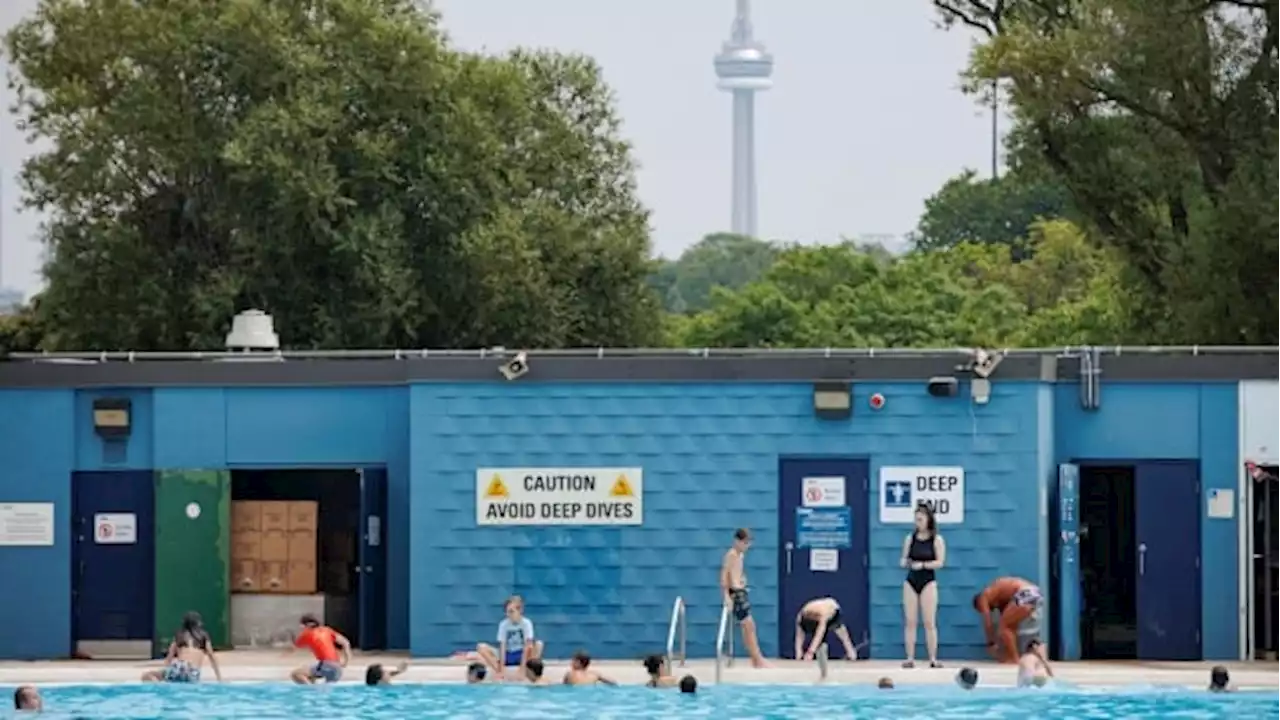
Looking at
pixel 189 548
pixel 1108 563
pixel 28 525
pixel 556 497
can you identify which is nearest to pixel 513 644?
pixel 556 497

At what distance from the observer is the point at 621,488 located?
2914 cm

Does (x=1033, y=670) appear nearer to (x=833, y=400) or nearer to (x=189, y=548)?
(x=833, y=400)

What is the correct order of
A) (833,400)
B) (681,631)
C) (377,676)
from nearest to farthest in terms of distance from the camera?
(377,676)
(681,631)
(833,400)

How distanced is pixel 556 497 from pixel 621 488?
675mm

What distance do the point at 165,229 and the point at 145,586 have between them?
31.7 metres

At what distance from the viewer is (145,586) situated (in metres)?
29.8

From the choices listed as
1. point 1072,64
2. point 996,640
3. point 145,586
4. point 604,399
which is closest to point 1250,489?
point 996,640

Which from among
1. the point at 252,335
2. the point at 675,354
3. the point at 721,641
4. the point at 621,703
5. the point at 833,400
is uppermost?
the point at 252,335

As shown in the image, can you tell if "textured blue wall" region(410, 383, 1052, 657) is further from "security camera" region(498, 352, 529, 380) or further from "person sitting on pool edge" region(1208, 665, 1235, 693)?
"person sitting on pool edge" region(1208, 665, 1235, 693)

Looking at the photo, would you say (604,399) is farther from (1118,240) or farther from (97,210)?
(97,210)

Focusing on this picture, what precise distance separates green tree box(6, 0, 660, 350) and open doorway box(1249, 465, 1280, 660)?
2942cm

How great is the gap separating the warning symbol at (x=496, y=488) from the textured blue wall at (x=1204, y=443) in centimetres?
610

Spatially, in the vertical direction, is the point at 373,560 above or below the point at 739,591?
above

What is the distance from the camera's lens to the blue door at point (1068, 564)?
94.8ft
